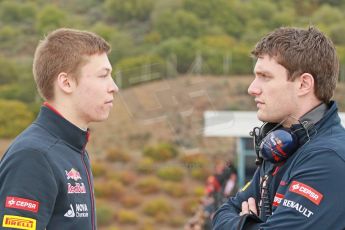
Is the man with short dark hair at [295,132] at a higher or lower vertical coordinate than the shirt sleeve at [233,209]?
higher

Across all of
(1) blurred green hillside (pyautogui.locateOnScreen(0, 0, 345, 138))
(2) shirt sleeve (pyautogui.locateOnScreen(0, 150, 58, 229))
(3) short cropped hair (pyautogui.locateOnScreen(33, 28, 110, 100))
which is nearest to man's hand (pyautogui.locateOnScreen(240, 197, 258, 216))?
(2) shirt sleeve (pyautogui.locateOnScreen(0, 150, 58, 229))

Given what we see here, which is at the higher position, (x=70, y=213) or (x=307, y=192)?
(x=307, y=192)

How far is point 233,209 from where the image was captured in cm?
429

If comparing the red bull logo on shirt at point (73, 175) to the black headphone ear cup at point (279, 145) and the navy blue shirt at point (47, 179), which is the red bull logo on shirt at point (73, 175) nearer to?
the navy blue shirt at point (47, 179)

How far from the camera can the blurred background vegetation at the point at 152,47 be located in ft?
88.1

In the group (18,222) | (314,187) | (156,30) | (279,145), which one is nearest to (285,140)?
(279,145)

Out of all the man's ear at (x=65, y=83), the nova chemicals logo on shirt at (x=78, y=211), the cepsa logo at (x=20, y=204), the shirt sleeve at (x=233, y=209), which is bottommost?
the shirt sleeve at (x=233, y=209)

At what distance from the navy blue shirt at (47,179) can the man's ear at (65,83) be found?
125 mm

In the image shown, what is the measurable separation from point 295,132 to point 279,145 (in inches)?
5.0

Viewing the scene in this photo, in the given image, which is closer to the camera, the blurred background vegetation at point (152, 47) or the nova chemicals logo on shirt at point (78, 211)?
the nova chemicals logo on shirt at point (78, 211)

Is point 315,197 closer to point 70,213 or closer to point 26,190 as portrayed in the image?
point 70,213

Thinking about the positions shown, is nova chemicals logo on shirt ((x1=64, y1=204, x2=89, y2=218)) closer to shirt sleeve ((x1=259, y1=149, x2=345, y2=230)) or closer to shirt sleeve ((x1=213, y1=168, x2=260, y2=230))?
shirt sleeve ((x1=213, y1=168, x2=260, y2=230))

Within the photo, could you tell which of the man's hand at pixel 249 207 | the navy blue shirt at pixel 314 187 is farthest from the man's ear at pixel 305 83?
the man's hand at pixel 249 207

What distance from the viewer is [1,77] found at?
1383 inches
